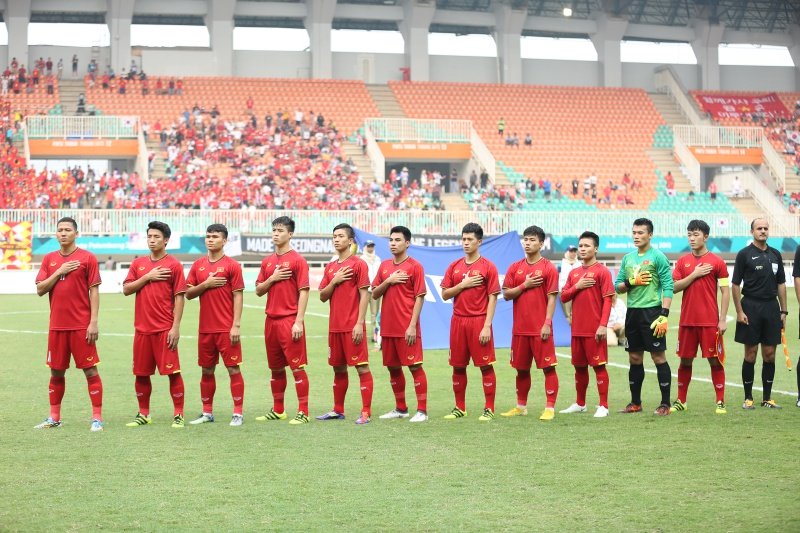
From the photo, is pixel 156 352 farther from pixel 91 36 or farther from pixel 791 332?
pixel 91 36

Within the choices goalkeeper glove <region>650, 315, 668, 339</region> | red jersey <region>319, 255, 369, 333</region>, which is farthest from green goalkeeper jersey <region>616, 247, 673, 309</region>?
red jersey <region>319, 255, 369, 333</region>

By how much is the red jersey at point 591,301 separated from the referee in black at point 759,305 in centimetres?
146

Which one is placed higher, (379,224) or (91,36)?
(91,36)

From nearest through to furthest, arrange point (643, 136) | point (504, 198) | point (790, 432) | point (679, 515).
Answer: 1. point (679, 515)
2. point (790, 432)
3. point (504, 198)
4. point (643, 136)

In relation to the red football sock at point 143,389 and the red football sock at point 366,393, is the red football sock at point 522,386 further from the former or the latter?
the red football sock at point 143,389

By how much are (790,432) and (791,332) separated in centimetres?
1246

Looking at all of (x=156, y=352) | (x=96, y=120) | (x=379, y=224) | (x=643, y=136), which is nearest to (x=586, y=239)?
(x=156, y=352)

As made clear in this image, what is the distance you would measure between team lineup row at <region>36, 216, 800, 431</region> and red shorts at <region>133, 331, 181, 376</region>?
1cm

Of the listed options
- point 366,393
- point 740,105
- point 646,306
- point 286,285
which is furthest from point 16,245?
point 740,105

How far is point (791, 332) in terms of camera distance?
2177 cm

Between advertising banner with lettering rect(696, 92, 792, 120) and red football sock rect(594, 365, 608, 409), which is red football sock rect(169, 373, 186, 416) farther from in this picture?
advertising banner with lettering rect(696, 92, 792, 120)

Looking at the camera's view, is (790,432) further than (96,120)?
No

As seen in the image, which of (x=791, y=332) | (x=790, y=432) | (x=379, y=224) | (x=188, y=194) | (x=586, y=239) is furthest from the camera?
(x=188, y=194)

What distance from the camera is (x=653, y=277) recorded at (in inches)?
448
